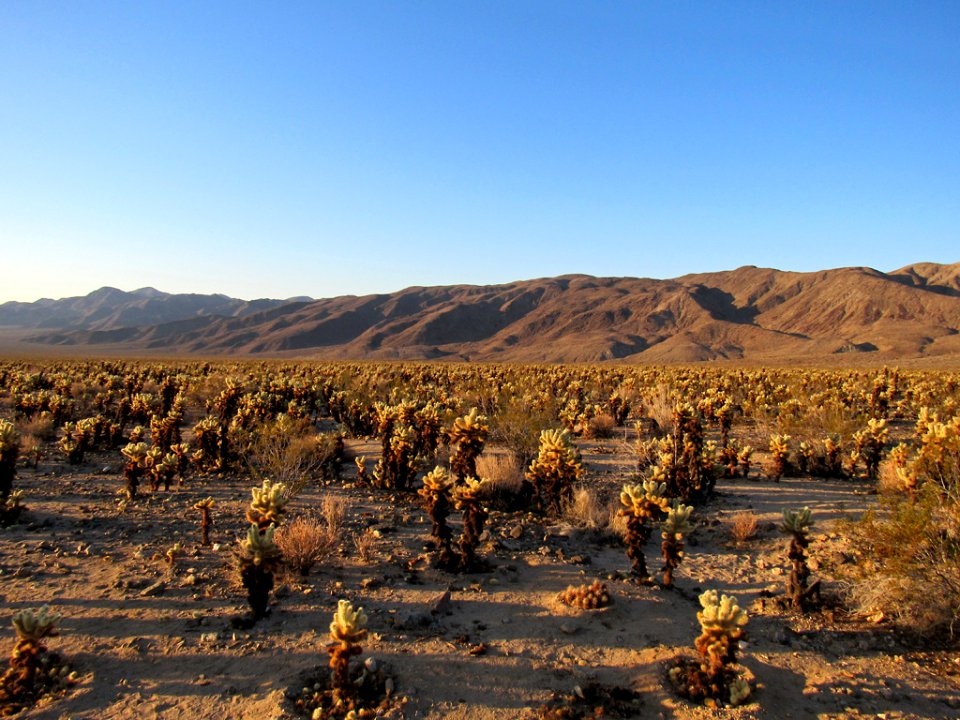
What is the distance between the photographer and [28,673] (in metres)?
3.78

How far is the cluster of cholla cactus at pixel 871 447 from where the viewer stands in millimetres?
9867

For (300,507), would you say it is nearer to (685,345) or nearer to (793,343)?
(685,345)

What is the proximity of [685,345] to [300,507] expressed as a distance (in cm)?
8176

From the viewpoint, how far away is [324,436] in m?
9.82

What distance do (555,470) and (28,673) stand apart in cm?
545

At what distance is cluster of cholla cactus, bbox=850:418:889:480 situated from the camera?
9.87m

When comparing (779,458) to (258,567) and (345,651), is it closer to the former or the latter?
(345,651)

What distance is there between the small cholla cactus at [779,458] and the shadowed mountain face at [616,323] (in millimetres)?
58015

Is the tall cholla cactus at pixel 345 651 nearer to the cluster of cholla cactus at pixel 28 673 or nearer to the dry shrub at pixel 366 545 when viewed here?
the cluster of cholla cactus at pixel 28 673

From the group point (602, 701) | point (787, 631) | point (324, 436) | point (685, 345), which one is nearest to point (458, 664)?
point (602, 701)

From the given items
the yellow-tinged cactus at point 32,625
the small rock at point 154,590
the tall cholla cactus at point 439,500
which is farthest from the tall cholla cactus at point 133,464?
→ the tall cholla cactus at point 439,500

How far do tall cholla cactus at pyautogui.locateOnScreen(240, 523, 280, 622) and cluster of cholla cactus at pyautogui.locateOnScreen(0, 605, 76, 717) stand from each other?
126 cm

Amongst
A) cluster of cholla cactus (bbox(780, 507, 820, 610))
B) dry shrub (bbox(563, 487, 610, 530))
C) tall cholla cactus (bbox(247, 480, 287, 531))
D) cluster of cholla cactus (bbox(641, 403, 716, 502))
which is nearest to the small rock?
tall cholla cactus (bbox(247, 480, 287, 531))

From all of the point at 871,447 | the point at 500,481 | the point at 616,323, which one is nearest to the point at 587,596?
the point at 500,481
